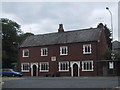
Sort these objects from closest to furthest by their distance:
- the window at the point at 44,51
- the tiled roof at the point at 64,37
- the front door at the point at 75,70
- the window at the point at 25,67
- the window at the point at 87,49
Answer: the window at the point at 87,49 → the front door at the point at 75,70 → the tiled roof at the point at 64,37 → the window at the point at 44,51 → the window at the point at 25,67

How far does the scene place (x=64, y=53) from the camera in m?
50.4

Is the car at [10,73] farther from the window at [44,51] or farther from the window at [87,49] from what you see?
the window at [87,49]

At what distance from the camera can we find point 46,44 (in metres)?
53.1

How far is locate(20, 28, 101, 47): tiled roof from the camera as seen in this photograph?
48656mm

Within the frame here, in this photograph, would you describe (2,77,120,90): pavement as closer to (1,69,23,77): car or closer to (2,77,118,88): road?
(2,77,118,88): road

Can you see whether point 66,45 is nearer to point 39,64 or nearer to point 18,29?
point 39,64

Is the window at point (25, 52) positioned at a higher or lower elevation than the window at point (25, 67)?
higher

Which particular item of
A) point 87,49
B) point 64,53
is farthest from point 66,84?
point 64,53

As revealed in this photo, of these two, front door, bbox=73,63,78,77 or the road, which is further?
front door, bbox=73,63,78,77

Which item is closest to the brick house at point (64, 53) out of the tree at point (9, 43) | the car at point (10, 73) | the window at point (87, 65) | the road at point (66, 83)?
the window at point (87, 65)

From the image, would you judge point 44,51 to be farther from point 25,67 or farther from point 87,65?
point 87,65

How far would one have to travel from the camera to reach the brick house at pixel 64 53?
46844 mm

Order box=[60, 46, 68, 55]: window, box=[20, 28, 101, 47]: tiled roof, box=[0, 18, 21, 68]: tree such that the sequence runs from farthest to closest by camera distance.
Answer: box=[0, 18, 21, 68]: tree < box=[60, 46, 68, 55]: window < box=[20, 28, 101, 47]: tiled roof

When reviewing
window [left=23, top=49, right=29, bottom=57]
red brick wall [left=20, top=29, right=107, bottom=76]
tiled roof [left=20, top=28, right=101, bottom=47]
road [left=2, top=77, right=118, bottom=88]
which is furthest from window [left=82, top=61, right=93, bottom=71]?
road [left=2, top=77, right=118, bottom=88]
